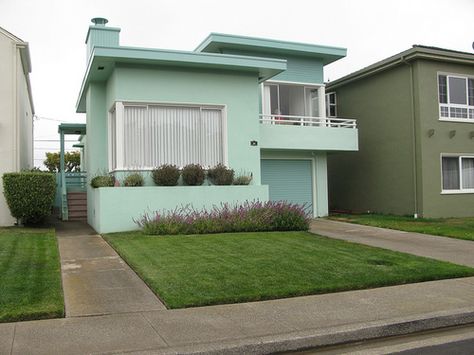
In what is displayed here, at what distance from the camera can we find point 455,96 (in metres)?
19.3

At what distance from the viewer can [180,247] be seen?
10.3m

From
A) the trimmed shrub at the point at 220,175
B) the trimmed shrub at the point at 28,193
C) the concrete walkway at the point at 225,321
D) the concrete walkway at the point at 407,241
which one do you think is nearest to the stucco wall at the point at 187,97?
the trimmed shrub at the point at 220,175

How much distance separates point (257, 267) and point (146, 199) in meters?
5.58

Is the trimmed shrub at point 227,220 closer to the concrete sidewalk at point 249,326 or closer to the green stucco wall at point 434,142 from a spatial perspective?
the concrete sidewalk at point 249,326

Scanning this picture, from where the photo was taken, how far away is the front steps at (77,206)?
16969 mm

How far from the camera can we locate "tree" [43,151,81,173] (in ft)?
143

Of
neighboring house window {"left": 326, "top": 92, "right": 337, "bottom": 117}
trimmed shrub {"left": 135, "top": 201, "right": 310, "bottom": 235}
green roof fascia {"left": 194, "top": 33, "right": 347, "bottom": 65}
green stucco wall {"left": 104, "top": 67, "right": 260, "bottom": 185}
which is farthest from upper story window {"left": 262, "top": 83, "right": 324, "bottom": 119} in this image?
trimmed shrub {"left": 135, "top": 201, "right": 310, "bottom": 235}

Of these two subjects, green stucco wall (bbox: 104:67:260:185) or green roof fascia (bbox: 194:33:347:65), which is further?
green roof fascia (bbox: 194:33:347:65)

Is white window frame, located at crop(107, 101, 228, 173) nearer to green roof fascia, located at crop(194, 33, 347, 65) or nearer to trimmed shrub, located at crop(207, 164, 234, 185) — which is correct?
trimmed shrub, located at crop(207, 164, 234, 185)

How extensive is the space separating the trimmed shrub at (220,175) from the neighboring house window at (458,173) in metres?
9.24

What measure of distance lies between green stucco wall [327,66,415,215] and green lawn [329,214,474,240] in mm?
1429

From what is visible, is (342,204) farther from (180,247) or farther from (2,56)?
(2,56)

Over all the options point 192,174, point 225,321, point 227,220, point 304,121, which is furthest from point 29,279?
point 304,121

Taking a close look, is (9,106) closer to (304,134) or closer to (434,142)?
(304,134)
